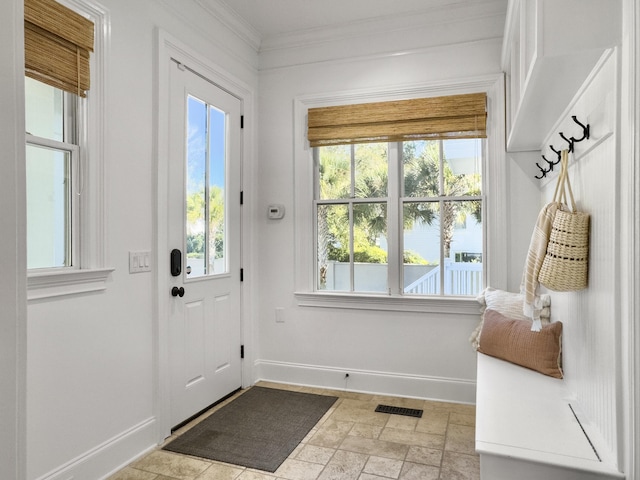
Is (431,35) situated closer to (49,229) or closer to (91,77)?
(91,77)

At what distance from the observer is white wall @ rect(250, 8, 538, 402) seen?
3.21m

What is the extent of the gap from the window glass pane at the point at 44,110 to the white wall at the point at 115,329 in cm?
23

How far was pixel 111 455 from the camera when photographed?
7.43 ft

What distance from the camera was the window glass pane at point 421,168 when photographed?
3.34m

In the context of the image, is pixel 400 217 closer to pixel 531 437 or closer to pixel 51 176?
pixel 531 437

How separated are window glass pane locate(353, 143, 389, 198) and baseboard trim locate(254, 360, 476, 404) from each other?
136 cm

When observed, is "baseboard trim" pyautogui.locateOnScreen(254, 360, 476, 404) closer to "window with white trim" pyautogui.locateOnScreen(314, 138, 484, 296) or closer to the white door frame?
"window with white trim" pyautogui.locateOnScreen(314, 138, 484, 296)

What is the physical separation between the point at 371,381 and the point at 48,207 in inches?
96.4

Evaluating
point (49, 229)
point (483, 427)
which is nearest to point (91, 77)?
point (49, 229)

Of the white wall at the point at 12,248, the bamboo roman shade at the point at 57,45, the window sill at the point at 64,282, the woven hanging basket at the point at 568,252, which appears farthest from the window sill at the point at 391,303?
the white wall at the point at 12,248

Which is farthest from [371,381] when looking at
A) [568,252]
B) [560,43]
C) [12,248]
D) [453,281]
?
[12,248]

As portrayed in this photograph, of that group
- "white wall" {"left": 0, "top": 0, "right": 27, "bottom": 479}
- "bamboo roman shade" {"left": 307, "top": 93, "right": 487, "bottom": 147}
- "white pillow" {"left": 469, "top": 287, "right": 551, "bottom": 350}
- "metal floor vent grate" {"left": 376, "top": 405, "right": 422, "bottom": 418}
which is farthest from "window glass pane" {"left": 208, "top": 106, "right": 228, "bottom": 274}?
"white wall" {"left": 0, "top": 0, "right": 27, "bottom": 479}

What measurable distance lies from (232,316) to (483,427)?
215 centimetres

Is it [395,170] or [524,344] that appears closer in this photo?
[524,344]
